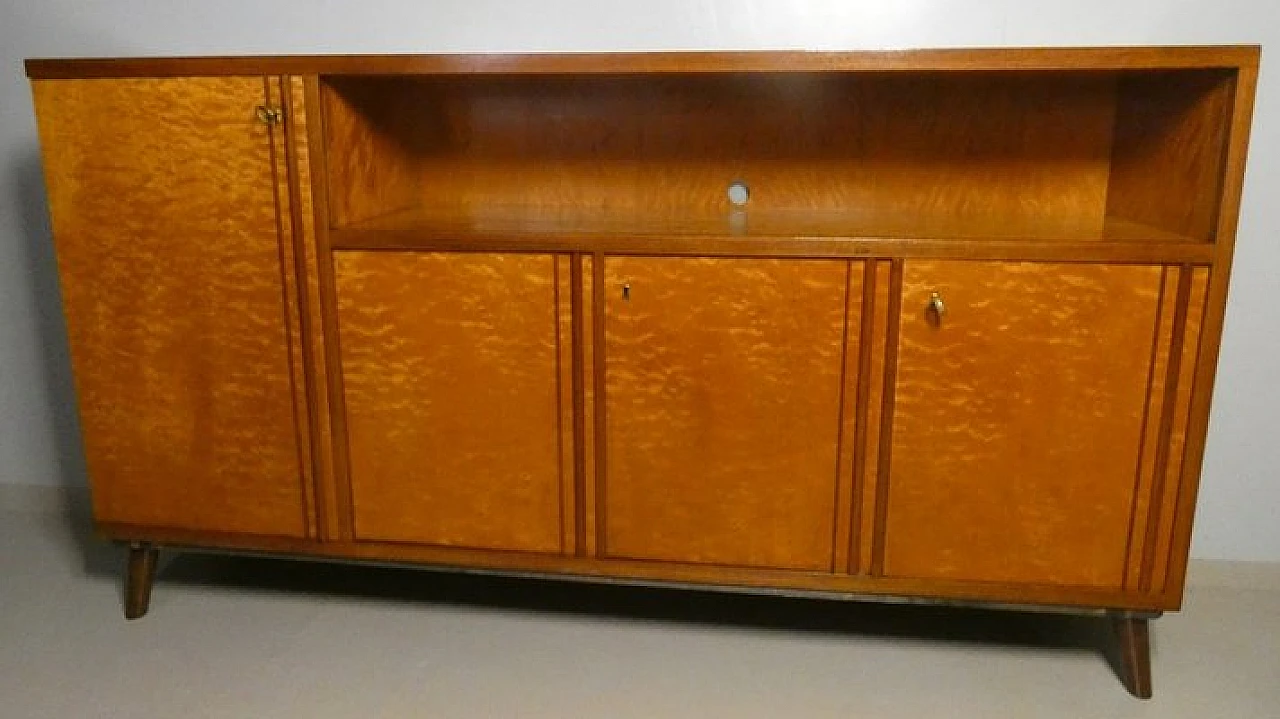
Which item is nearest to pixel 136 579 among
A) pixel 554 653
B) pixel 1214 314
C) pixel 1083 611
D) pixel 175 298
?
pixel 175 298

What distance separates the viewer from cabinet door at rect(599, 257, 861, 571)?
1.51m

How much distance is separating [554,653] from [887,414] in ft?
2.35

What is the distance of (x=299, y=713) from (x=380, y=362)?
0.57m

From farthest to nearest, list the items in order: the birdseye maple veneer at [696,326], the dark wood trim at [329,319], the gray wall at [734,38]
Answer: the gray wall at [734,38], the dark wood trim at [329,319], the birdseye maple veneer at [696,326]

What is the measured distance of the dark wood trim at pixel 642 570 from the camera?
5.12ft

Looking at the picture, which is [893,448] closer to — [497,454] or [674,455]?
[674,455]

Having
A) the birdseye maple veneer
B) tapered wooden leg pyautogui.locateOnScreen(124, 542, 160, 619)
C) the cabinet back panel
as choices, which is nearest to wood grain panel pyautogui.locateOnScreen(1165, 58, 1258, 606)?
the birdseye maple veneer

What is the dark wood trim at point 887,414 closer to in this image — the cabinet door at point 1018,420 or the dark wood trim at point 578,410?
the cabinet door at point 1018,420

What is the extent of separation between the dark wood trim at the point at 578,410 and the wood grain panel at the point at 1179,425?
90 centimetres

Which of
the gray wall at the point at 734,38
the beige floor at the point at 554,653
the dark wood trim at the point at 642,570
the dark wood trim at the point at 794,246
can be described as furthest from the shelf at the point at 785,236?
the beige floor at the point at 554,653

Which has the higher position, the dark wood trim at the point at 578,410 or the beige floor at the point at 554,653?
the dark wood trim at the point at 578,410

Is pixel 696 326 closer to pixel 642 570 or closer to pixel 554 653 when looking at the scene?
pixel 642 570

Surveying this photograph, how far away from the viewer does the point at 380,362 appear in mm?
1636

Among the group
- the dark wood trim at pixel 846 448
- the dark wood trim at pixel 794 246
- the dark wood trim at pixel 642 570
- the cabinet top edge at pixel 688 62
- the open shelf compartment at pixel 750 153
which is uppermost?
the cabinet top edge at pixel 688 62
